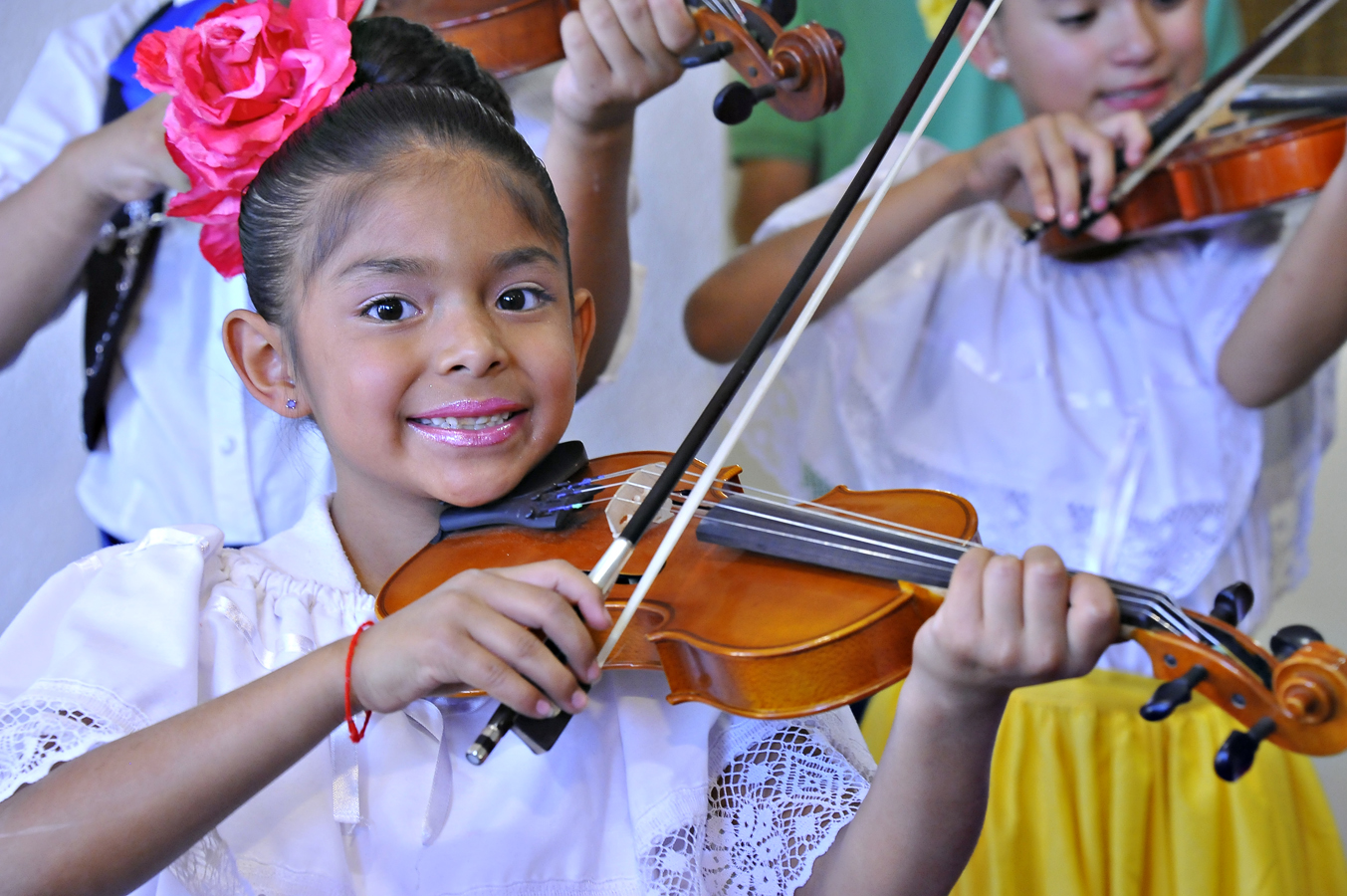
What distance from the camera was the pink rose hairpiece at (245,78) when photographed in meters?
0.67

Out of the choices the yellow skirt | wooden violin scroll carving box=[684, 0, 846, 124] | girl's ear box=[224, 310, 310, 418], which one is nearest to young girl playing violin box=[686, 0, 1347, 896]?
Result: the yellow skirt

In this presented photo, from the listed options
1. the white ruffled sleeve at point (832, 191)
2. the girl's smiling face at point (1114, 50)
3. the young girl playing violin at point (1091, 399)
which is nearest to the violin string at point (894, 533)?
the young girl playing violin at point (1091, 399)

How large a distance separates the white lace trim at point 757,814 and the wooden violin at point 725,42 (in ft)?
1.41

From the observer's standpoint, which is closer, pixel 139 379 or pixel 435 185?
pixel 435 185

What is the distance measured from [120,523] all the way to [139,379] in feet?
0.39

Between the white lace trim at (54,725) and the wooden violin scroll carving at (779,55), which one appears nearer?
the white lace trim at (54,725)

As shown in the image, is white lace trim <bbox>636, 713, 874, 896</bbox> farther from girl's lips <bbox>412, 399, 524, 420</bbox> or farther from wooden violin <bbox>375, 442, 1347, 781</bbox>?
girl's lips <bbox>412, 399, 524, 420</bbox>

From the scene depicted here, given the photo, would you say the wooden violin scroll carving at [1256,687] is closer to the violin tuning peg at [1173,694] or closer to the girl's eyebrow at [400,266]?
the violin tuning peg at [1173,694]

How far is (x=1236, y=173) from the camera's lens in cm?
95

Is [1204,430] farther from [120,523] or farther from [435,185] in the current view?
[120,523]

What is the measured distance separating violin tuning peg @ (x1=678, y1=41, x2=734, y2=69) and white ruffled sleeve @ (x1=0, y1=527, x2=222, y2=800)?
1.50 ft

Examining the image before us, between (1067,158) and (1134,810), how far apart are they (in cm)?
52

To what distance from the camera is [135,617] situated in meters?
0.60

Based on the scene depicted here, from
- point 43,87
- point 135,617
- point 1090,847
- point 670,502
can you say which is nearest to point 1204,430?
point 1090,847
